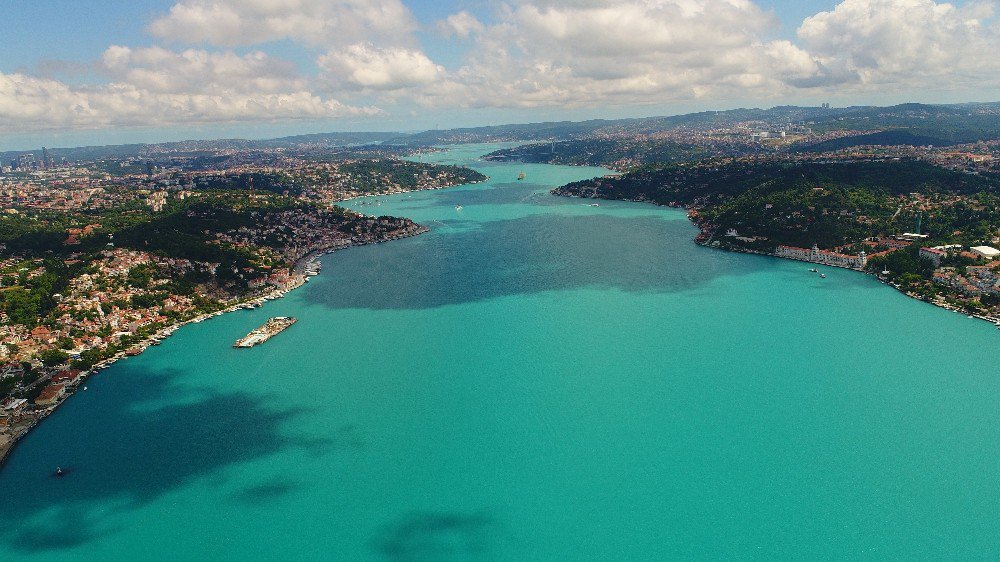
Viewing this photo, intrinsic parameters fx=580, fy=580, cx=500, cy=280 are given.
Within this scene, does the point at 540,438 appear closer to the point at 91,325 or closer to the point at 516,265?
the point at 91,325

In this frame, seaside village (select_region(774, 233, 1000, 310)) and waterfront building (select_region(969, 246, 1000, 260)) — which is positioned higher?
waterfront building (select_region(969, 246, 1000, 260))

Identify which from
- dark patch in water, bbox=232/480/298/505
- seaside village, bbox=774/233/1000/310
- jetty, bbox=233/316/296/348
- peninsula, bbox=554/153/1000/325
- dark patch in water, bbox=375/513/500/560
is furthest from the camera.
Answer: peninsula, bbox=554/153/1000/325

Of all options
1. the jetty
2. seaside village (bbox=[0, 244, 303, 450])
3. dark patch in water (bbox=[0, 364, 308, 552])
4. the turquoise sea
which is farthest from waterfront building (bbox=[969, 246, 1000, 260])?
seaside village (bbox=[0, 244, 303, 450])

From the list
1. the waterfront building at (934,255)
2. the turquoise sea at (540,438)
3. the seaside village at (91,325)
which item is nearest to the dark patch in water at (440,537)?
the turquoise sea at (540,438)

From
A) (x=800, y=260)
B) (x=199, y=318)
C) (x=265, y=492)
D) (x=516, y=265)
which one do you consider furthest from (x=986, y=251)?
(x=199, y=318)

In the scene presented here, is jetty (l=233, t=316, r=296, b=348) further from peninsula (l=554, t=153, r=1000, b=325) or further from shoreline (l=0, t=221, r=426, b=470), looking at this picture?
peninsula (l=554, t=153, r=1000, b=325)

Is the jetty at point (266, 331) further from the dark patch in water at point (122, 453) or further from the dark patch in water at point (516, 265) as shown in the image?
the dark patch in water at point (122, 453)
